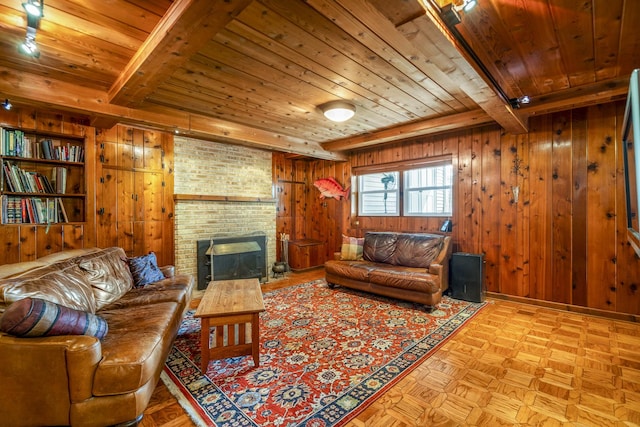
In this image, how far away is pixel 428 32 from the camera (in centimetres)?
165

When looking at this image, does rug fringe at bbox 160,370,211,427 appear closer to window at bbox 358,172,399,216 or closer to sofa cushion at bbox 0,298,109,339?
sofa cushion at bbox 0,298,109,339

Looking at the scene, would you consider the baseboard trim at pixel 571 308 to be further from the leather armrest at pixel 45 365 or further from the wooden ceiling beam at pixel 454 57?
the leather armrest at pixel 45 365

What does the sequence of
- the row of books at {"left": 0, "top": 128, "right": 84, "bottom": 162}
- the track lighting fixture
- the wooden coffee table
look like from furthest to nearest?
the row of books at {"left": 0, "top": 128, "right": 84, "bottom": 162}, the wooden coffee table, the track lighting fixture

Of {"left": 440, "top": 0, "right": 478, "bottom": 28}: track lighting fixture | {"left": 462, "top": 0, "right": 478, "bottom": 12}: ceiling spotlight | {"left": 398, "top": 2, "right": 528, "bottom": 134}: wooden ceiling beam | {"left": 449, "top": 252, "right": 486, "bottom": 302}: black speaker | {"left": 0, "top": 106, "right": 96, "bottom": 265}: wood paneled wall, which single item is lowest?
{"left": 449, "top": 252, "right": 486, "bottom": 302}: black speaker

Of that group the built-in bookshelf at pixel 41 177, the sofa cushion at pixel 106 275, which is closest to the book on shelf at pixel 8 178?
the built-in bookshelf at pixel 41 177

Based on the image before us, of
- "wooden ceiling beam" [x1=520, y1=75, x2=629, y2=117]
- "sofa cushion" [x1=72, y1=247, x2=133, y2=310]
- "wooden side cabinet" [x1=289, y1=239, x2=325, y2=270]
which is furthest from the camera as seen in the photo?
"wooden side cabinet" [x1=289, y1=239, x2=325, y2=270]

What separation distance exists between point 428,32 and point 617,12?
48.9 inches

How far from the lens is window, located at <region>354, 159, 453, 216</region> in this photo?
4.54 meters

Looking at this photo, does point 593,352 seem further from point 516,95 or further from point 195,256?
point 195,256

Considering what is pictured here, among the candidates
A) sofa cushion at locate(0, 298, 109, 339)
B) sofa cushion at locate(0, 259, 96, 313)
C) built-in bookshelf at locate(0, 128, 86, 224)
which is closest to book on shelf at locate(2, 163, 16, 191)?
built-in bookshelf at locate(0, 128, 86, 224)

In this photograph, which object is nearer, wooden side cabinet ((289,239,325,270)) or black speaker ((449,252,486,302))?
black speaker ((449,252,486,302))

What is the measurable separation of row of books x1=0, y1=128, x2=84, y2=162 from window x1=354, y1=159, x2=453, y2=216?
439 centimetres

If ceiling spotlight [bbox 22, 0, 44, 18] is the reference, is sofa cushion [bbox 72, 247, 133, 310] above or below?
below

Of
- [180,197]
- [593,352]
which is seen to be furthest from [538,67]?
[180,197]
